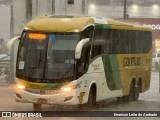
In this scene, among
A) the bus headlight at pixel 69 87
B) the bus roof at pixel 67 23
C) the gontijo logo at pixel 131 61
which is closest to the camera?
the bus roof at pixel 67 23

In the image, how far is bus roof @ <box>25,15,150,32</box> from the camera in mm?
8344

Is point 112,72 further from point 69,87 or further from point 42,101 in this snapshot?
point 42,101

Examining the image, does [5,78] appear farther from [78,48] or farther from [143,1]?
[143,1]

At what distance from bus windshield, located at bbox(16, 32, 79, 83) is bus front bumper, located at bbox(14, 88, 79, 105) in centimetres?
18

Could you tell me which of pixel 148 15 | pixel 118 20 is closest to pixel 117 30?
pixel 118 20

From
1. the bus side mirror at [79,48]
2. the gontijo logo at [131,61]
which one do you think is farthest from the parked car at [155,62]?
the bus side mirror at [79,48]

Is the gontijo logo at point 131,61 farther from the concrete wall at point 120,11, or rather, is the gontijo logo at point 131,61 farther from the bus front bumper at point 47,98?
the bus front bumper at point 47,98

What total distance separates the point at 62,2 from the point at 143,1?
→ 976 mm

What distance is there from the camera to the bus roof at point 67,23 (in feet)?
27.4

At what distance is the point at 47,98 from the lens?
8.37 metres

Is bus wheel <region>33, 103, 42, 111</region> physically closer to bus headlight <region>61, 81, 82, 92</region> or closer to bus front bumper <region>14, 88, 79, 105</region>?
bus front bumper <region>14, 88, 79, 105</region>

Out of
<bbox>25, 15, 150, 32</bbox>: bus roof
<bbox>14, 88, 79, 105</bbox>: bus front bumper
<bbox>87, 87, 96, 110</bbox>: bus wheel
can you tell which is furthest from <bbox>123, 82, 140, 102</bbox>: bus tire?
<bbox>14, 88, 79, 105</bbox>: bus front bumper

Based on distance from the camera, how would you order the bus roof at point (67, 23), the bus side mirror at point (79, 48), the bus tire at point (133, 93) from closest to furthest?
the bus side mirror at point (79, 48), the bus roof at point (67, 23), the bus tire at point (133, 93)

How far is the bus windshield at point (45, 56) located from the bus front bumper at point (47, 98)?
0.18m
